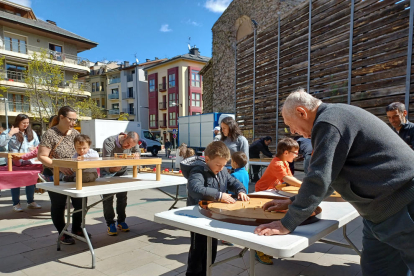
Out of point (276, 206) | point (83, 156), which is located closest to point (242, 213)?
point (276, 206)

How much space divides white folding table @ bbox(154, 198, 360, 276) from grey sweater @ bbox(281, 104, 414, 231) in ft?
0.36

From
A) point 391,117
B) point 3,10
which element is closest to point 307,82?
point 391,117

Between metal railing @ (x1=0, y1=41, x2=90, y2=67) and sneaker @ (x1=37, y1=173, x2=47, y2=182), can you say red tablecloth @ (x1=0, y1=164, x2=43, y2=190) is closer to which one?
sneaker @ (x1=37, y1=173, x2=47, y2=182)

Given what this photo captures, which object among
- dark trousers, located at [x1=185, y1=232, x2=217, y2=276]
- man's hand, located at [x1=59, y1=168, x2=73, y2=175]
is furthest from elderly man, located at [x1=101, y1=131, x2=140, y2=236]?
dark trousers, located at [x1=185, y1=232, x2=217, y2=276]

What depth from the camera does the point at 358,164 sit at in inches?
57.4

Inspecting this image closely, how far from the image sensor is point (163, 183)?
3580 mm

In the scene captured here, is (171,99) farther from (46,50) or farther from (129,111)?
(46,50)

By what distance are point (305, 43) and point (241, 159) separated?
23.2 ft

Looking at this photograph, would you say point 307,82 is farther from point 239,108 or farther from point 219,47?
point 219,47

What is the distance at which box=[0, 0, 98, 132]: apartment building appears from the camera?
27641 mm

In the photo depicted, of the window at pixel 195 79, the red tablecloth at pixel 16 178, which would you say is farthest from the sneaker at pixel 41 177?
the window at pixel 195 79

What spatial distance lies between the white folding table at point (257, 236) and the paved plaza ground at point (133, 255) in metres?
1.17

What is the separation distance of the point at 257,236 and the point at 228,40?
18.6 m

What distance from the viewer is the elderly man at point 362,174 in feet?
4.57
